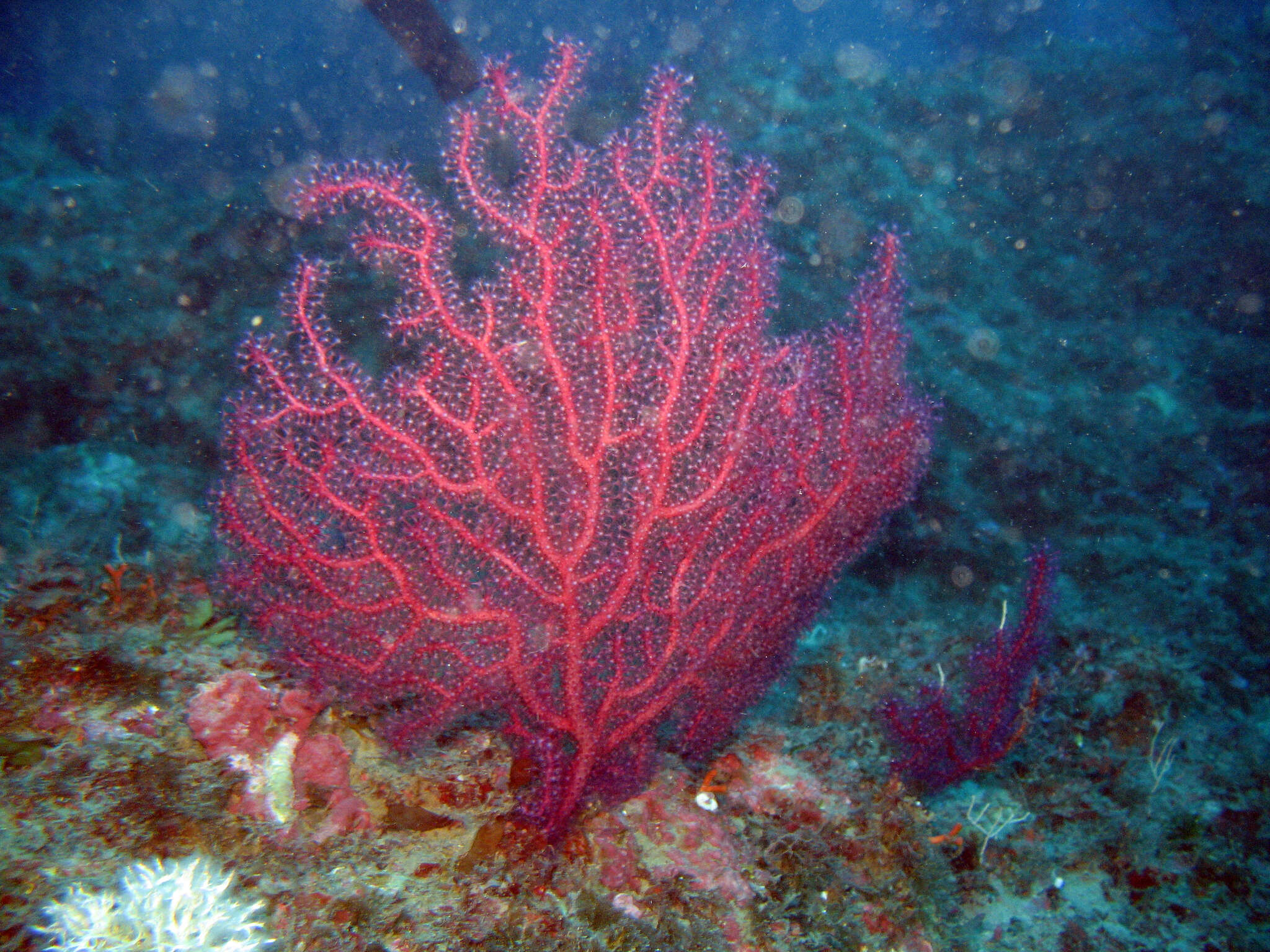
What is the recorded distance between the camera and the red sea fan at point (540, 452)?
2902mm

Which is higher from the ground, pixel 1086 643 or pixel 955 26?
pixel 955 26

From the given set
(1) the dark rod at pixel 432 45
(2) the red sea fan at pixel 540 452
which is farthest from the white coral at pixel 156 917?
(1) the dark rod at pixel 432 45

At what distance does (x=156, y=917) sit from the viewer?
6.90ft

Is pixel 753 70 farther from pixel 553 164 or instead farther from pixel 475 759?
pixel 475 759

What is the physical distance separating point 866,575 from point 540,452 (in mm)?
5466

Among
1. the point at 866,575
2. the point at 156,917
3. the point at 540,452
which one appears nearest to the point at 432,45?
the point at 540,452

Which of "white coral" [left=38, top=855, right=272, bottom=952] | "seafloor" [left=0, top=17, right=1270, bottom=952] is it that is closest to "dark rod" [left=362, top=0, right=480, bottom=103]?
"seafloor" [left=0, top=17, right=1270, bottom=952]

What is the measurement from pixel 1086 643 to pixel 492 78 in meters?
6.75

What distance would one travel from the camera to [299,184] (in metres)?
2.87

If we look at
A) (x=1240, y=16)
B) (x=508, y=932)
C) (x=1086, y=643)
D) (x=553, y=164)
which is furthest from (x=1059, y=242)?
(x=508, y=932)

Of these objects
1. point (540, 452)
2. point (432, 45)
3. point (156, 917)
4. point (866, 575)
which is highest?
point (432, 45)

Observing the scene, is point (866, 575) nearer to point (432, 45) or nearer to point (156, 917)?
point (156, 917)

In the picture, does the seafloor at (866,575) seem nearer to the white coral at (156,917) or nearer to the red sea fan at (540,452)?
the white coral at (156,917)

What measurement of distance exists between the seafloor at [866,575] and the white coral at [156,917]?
0.11 meters
